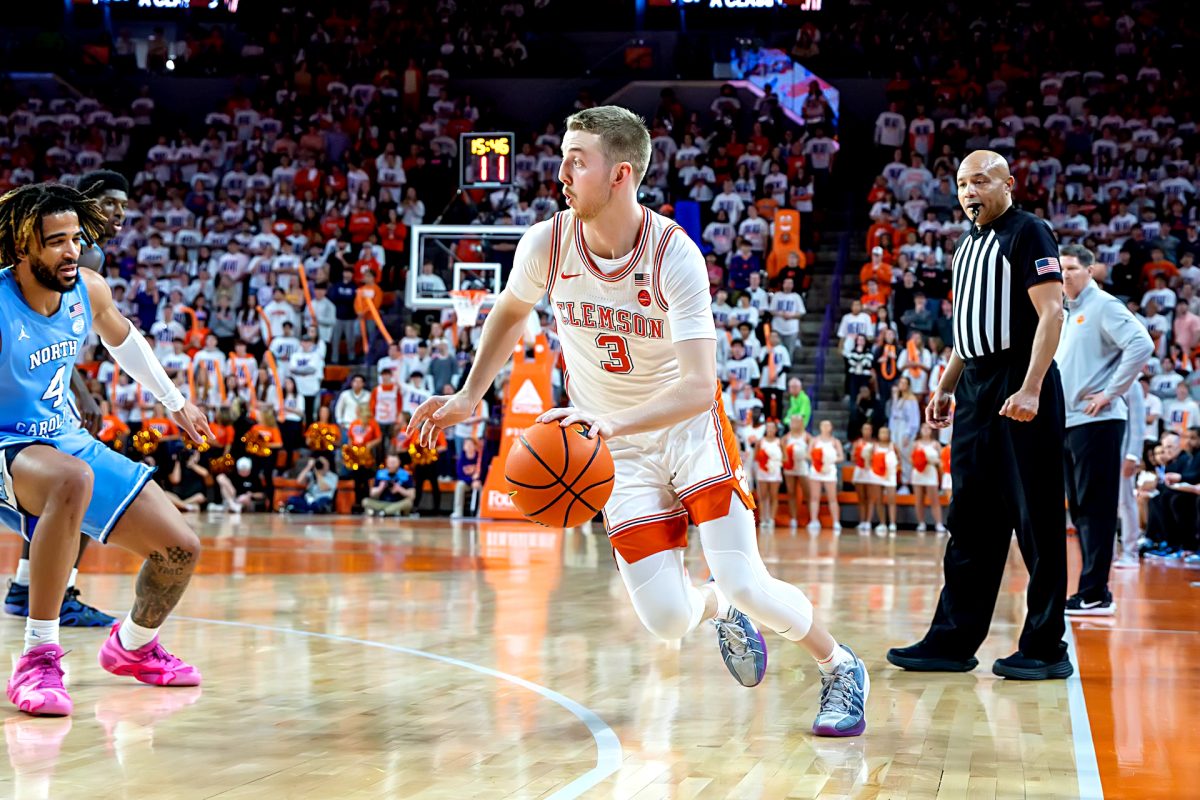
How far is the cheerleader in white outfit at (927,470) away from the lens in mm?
15023

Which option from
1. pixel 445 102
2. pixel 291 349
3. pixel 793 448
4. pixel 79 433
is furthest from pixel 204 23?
pixel 79 433

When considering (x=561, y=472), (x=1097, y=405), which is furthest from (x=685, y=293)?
(x=1097, y=405)

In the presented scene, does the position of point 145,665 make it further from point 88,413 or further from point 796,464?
point 796,464

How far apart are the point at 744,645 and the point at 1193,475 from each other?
30.7 ft

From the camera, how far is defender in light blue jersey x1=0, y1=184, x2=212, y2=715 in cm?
452

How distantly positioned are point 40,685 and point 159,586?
64cm

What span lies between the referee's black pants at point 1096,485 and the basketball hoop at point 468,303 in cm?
996

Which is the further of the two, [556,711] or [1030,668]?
[1030,668]

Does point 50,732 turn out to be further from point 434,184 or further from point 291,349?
point 434,184

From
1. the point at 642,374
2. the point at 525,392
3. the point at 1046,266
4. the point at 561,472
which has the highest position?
the point at 1046,266

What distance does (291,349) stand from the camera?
17938mm

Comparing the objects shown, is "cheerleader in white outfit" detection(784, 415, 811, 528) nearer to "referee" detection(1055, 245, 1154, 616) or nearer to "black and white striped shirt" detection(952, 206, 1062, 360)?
"referee" detection(1055, 245, 1154, 616)

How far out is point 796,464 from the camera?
15719 millimetres

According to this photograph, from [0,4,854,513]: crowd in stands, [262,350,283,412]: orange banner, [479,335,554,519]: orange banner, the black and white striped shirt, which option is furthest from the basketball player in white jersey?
[262,350,283,412]: orange banner
